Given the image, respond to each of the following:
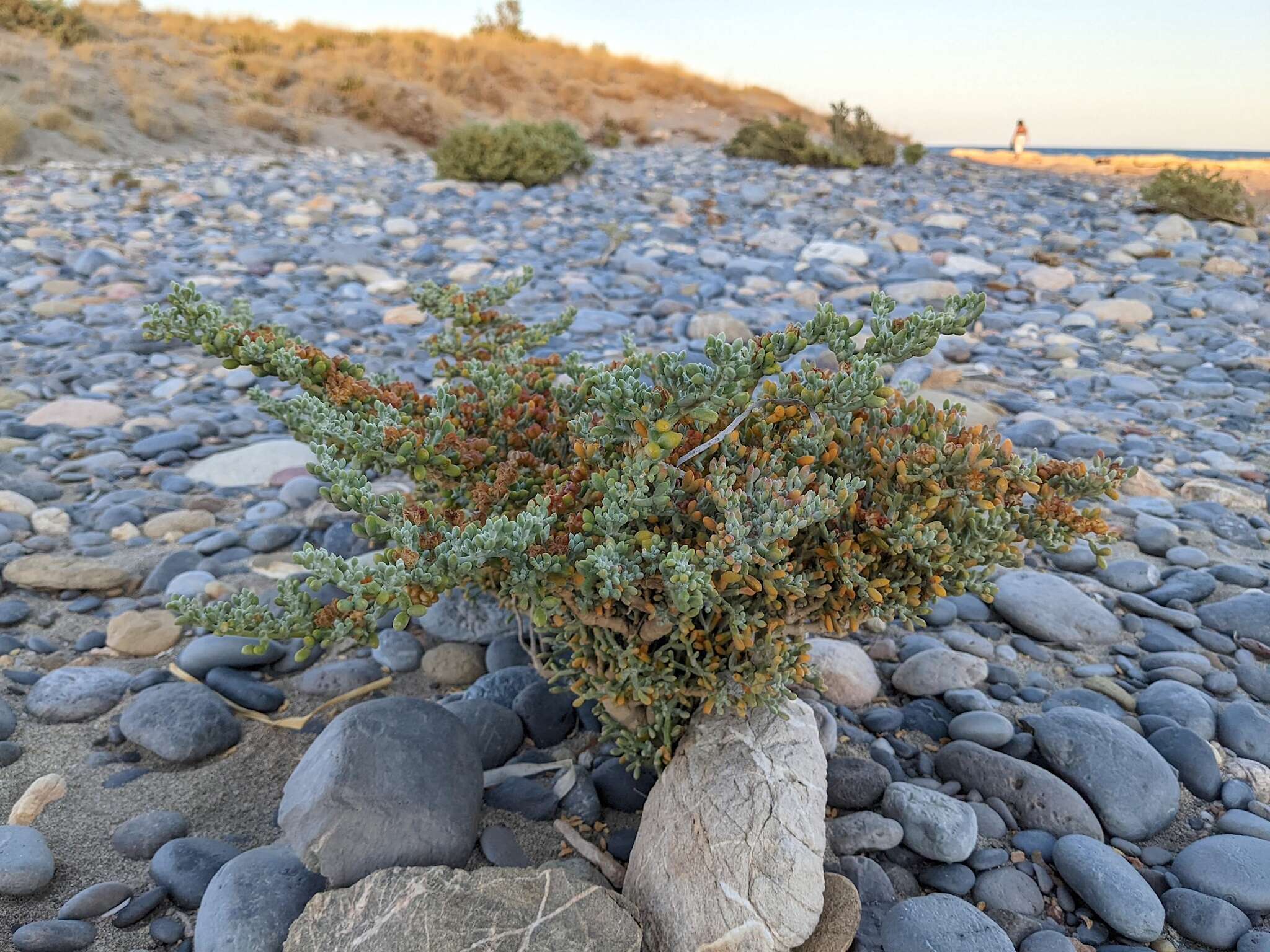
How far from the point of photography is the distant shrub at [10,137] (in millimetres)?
12731

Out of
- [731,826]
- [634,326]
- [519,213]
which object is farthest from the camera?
[519,213]

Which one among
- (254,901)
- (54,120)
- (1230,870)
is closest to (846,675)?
(1230,870)

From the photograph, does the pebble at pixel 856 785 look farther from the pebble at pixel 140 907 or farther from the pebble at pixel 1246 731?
the pebble at pixel 140 907

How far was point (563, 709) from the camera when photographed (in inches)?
108

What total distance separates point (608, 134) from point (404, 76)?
24.9 feet

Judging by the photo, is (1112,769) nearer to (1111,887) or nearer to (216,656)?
(1111,887)

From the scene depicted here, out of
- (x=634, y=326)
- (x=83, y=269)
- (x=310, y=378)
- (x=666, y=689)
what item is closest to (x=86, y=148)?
(x=83, y=269)

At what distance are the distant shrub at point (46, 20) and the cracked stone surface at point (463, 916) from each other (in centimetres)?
2345

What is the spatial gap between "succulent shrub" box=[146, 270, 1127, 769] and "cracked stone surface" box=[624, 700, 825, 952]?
98 mm

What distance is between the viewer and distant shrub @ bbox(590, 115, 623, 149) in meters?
18.8

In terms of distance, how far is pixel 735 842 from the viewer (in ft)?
6.51

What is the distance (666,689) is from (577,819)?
53 centimetres

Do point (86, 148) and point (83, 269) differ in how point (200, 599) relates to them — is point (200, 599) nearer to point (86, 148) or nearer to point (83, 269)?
point (83, 269)

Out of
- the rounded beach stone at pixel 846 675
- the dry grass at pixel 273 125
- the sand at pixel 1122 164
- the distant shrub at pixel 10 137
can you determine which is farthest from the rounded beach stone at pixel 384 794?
the dry grass at pixel 273 125
